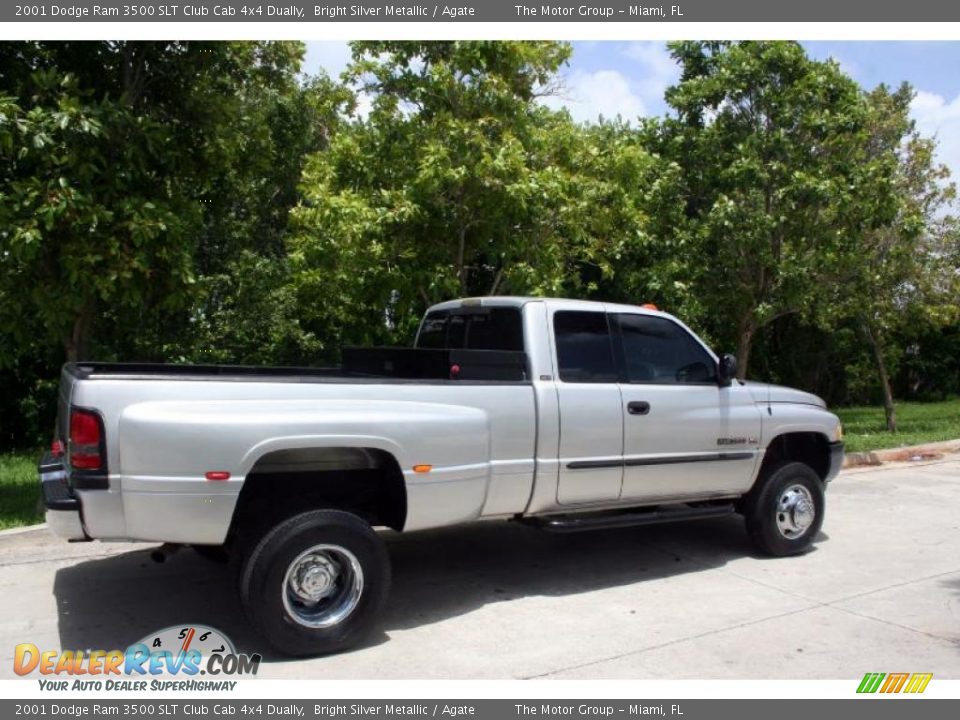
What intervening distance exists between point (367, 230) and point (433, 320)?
199 centimetres

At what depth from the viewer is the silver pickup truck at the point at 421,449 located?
437 centimetres

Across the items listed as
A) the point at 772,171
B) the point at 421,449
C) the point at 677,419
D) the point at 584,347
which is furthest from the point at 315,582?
the point at 772,171

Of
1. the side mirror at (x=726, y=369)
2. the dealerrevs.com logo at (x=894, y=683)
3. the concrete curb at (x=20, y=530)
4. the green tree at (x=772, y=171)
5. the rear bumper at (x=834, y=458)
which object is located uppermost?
the green tree at (x=772, y=171)

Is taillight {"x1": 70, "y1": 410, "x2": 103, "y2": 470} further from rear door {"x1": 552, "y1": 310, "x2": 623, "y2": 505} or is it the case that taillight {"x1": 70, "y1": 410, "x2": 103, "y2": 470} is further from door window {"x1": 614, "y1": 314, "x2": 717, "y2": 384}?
door window {"x1": 614, "y1": 314, "x2": 717, "y2": 384}

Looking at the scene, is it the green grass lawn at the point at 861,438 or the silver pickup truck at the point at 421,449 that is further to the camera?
the green grass lawn at the point at 861,438

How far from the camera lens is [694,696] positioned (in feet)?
14.2

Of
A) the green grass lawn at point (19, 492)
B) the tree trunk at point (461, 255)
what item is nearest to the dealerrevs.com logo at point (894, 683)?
the tree trunk at point (461, 255)

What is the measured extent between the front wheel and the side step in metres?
0.23

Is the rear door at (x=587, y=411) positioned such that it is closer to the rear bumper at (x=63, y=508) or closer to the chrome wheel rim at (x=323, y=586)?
the chrome wheel rim at (x=323, y=586)

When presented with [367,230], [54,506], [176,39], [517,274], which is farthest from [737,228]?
[54,506]

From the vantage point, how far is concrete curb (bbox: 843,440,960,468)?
1142cm

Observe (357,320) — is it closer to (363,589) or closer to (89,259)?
(89,259)

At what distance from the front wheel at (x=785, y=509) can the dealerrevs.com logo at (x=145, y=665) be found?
4.00 meters

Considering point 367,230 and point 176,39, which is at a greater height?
point 176,39
